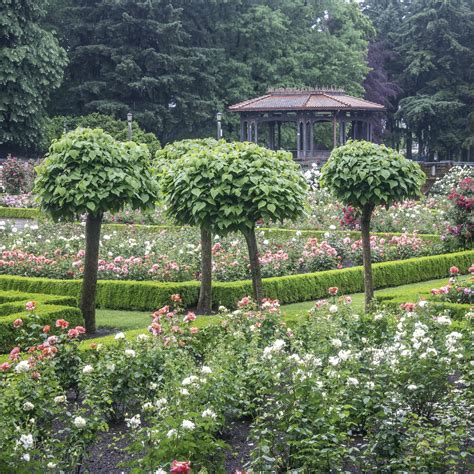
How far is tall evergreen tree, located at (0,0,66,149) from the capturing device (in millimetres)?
35125

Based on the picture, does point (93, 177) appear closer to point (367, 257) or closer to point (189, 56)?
point (367, 257)

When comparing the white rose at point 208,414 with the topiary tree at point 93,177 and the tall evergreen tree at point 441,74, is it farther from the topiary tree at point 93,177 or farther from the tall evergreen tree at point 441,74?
the tall evergreen tree at point 441,74

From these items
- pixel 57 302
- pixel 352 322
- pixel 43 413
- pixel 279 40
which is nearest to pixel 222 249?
pixel 57 302

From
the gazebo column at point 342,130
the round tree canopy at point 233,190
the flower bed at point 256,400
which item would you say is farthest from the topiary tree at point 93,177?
the gazebo column at point 342,130

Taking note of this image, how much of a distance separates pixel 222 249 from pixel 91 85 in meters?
25.6

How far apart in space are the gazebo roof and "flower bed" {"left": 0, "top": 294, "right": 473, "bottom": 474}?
25.8 m

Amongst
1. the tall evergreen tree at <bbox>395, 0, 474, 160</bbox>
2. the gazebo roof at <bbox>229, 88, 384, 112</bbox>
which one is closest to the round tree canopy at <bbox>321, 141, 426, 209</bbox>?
the gazebo roof at <bbox>229, 88, 384, 112</bbox>

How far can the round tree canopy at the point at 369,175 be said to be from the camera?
1099cm

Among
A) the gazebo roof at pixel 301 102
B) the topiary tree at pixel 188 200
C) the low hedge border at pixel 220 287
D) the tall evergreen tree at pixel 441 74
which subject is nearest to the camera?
the topiary tree at pixel 188 200

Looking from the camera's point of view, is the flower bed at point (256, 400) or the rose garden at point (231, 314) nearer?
the flower bed at point (256, 400)

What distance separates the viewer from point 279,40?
42.5 meters

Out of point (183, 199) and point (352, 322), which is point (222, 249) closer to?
point (183, 199)

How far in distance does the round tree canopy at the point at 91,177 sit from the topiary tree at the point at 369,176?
2.09 m

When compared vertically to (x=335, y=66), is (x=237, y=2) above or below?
above
